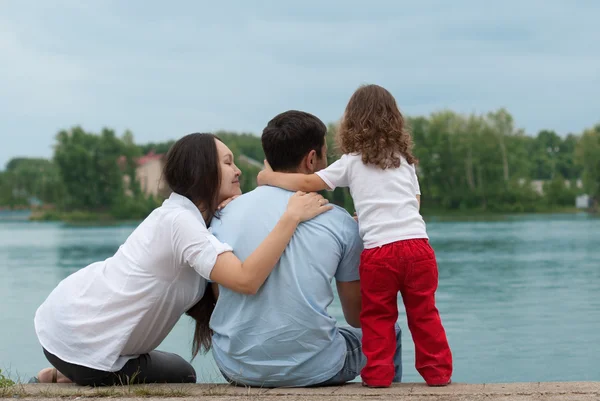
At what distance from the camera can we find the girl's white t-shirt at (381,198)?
10.8 ft

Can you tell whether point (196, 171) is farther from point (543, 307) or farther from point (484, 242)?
point (484, 242)

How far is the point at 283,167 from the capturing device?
10.9ft

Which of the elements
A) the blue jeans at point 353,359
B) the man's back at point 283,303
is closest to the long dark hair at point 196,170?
the man's back at point 283,303

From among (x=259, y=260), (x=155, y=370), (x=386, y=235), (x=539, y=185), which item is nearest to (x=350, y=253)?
(x=386, y=235)

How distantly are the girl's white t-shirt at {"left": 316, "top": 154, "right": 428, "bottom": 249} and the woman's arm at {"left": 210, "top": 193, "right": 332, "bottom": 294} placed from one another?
31cm

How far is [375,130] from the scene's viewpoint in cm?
342

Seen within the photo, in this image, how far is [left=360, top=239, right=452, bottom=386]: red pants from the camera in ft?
10.7

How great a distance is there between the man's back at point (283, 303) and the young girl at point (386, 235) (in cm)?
11

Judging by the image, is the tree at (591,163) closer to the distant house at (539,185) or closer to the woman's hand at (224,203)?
the distant house at (539,185)

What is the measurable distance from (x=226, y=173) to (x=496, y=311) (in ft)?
40.1

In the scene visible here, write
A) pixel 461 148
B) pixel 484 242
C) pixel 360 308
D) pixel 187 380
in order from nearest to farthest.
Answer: pixel 360 308
pixel 187 380
pixel 484 242
pixel 461 148

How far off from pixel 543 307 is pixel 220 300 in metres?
12.7

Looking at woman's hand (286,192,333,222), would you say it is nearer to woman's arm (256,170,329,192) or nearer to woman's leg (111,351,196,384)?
woman's arm (256,170,329,192)

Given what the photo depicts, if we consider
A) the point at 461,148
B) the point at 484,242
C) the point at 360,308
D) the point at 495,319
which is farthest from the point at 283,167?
the point at 461,148
